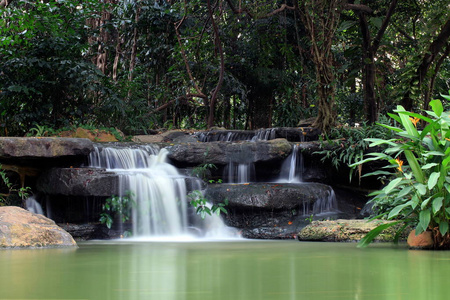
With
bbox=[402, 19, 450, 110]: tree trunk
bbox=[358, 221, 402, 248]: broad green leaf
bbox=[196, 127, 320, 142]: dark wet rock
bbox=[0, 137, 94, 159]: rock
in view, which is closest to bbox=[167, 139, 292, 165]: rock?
bbox=[0, 137, 94, 159]: rock

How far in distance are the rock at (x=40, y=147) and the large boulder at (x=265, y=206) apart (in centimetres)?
209

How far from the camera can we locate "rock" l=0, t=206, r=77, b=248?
4.38m

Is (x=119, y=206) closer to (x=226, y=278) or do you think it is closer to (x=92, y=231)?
(x=92, y=231)

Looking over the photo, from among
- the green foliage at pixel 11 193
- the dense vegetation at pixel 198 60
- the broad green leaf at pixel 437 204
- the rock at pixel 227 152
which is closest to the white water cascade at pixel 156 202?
the rock at pixel 227 152

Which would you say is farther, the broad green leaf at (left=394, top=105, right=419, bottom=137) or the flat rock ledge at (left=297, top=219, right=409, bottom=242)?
the flat rock ledge at (left=297, top=219, right=409, bottom=242)

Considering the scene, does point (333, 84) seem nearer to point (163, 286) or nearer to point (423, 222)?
point (423, 222)

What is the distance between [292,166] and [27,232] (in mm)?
4910

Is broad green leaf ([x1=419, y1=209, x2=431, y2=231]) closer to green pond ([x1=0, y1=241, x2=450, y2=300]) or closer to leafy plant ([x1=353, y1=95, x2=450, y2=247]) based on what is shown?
leafy plant ([x1=353, y1=95, x2=450, y2=247])

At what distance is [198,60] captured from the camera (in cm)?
1360

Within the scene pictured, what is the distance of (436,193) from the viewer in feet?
12.7

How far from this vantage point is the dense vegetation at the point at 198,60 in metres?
9.97

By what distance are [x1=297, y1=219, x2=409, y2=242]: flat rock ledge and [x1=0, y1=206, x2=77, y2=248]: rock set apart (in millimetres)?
2723

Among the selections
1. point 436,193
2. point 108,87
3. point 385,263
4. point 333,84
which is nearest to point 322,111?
point 333,84

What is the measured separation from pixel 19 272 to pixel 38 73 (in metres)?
8.84
